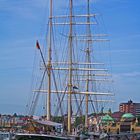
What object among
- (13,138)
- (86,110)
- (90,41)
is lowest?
(13,138)

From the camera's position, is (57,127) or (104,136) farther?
(104,136)

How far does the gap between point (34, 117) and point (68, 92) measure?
67.3 feet

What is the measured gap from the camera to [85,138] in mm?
98500

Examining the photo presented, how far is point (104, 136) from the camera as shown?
10819 centimetres

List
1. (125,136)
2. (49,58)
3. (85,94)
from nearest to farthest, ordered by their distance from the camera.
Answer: (49,58), (125,136), (85,94)

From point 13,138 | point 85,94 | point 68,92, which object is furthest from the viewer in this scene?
point 85,94

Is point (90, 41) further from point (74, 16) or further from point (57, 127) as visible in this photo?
point (57, 127)

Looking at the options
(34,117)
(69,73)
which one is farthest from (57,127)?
(69,73)

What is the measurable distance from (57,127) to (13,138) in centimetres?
794

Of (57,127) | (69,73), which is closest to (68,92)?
(69,73)

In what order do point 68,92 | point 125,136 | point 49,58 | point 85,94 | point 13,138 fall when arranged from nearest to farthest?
point 13,138
point 49,58
point 68,92
point 125,136
point 85,94

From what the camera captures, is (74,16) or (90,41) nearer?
(74,16)

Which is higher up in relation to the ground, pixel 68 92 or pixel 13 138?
pixel 68 92

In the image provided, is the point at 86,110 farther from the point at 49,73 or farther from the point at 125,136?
the point at 49,73
